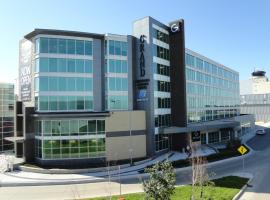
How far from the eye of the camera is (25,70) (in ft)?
157

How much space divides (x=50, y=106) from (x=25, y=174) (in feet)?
32.7

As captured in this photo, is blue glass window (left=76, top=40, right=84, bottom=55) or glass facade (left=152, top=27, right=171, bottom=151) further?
glass facade (left=152, top=27, right=171, bottom=151)

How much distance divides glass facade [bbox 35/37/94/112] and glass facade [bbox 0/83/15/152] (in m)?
15.5

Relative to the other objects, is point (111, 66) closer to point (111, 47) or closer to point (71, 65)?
point (111, 47)

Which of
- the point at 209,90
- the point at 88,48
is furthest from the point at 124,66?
the point at 209,90

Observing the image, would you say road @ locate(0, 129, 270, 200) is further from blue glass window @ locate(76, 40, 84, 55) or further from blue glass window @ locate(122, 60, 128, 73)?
blue glass window @ locate(76, 40, 84, 55)

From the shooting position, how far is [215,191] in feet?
93.5

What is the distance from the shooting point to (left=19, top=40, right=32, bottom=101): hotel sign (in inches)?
1830

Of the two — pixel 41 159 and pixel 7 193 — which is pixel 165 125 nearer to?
pixel 41 159

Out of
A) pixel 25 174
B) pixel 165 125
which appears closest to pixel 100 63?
pixel 165 125


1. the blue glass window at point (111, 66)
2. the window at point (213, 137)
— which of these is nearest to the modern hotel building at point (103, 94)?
the blue glass window at point (111, 66)

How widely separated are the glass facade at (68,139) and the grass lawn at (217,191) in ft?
51.4

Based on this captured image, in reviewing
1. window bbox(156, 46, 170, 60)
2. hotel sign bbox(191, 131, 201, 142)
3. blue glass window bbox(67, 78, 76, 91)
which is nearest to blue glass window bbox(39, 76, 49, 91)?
blue glass window bbox(67, 78, 76, 91)

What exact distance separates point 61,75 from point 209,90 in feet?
124
